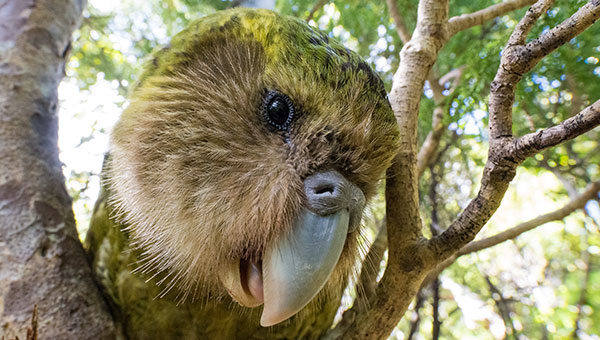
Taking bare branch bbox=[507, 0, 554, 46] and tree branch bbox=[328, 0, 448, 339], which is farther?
tree branch bbox=[328, 0, 448, 339]

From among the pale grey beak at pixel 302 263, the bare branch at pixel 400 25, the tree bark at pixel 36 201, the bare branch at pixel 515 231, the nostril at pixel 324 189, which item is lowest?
the tree bark at pixel 36 201

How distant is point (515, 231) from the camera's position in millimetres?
1365

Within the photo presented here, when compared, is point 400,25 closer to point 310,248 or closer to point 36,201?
point 310,248

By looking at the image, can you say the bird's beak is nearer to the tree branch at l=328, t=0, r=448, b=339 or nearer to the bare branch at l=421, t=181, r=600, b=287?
the tree branch at l=328, t=0, r=448, b=339

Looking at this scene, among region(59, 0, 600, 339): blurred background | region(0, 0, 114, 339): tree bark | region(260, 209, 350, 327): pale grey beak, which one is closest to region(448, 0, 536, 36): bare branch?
region(59, 0, 600, 339): blurred background

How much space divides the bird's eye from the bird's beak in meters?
0.16

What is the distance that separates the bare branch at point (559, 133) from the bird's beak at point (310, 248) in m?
0.33

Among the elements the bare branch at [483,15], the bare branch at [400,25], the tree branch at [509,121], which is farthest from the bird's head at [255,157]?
the bare branch at [400,25]

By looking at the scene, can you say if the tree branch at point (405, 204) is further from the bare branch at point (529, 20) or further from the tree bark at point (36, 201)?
the tree bark at point (36, 201)

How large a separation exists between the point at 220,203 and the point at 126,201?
0.34 metres

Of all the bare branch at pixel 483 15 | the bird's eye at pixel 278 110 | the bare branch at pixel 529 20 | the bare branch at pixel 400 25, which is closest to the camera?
the bare branch at pixel 529 20

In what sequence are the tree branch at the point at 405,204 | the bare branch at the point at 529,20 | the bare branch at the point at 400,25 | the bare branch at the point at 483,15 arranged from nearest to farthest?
the bare branch at the point at 529,20, the tree branch at the point at 405,204, the bare branch at the point at 483,15, the bare branch at the point at 400,25

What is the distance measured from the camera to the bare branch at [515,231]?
1.34 meters

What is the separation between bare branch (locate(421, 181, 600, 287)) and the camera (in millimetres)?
1341
